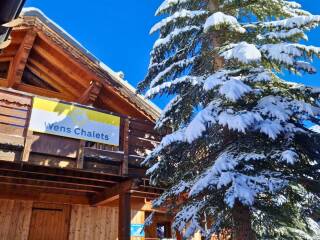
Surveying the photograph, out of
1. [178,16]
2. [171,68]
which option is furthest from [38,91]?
[178,16]

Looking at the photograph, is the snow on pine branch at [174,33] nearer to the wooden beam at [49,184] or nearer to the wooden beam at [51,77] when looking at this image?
the wooden beam at [49,184]

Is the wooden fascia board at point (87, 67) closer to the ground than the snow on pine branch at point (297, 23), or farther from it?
farther from it

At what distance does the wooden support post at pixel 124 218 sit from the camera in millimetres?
8570

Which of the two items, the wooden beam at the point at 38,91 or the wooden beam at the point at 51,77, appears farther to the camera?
the wooden beam at the point at 51,77

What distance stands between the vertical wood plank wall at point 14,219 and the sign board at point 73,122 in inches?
149

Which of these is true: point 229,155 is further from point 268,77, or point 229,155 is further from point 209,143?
point 268,77

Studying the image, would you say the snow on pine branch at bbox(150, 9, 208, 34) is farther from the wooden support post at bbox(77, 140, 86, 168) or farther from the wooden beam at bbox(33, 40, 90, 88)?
the wooden beam at bbox(33, 40, 90, 88)

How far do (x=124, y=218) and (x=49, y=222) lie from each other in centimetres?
379

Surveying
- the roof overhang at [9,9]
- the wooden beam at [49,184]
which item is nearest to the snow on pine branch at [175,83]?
the wooden beam at [49,184]

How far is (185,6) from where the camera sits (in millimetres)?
9984

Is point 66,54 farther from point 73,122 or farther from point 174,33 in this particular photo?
point 174,33

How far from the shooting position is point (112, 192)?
979 cm

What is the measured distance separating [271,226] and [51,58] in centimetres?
993

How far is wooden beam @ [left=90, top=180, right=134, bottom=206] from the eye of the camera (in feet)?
29.2
